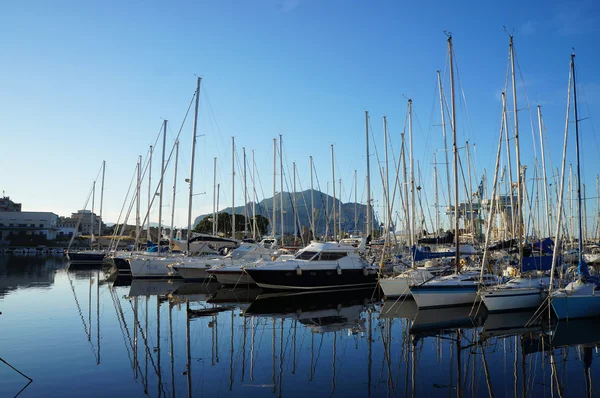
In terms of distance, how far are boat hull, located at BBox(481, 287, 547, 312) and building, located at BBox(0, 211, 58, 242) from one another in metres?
124

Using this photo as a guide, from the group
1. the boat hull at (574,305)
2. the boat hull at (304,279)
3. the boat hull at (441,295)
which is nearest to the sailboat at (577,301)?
the boat hull at (574,305)

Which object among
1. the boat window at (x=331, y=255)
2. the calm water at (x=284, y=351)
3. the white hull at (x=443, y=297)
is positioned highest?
the boat window at (x=331, y=255)

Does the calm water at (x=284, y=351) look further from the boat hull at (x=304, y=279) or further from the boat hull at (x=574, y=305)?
the boat hull at (x=304, y=279)

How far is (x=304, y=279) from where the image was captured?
30031 millimetres

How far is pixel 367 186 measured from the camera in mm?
38188

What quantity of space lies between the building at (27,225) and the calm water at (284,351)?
11467cm

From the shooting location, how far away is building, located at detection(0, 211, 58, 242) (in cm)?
12269

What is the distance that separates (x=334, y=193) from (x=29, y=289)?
3085 cm

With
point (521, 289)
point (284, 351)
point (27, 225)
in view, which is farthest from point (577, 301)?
point (27, 225)

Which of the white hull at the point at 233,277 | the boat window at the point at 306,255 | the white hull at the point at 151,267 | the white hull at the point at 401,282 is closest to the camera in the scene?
the white hull at the point at 401,282

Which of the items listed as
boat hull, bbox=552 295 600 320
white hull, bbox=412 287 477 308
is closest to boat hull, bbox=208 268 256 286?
white hull, bbox=412 287 477 308

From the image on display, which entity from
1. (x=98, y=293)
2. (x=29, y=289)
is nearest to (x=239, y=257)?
(x=98, y=293)

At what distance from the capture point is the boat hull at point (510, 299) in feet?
70.2

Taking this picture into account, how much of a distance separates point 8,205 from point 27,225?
38.3 m
